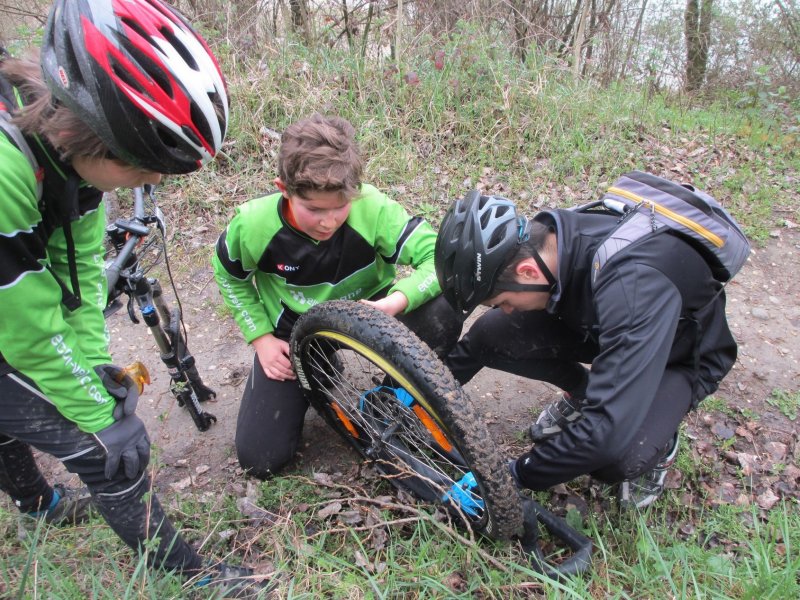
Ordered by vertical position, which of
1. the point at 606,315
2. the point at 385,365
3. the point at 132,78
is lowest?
the point at 385,365

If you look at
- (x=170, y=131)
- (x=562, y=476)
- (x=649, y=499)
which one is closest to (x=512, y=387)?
(x=649, y=499)

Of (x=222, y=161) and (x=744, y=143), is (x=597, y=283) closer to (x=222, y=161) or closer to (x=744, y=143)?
(x=222, y=161)

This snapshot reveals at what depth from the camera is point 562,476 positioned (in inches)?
80.0

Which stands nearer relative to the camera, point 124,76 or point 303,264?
point 124,76

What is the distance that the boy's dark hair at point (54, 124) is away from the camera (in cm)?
152

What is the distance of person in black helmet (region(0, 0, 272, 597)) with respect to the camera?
1514 mm

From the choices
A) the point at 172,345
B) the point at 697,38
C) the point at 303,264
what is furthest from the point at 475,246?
the point at 697,38

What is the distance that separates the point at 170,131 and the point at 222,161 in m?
3.70

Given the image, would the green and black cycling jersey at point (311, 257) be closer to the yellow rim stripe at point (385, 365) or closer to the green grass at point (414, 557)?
the yellow rim stripe at point (385, 365)

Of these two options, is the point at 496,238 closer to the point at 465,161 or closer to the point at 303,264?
the point at 303,264

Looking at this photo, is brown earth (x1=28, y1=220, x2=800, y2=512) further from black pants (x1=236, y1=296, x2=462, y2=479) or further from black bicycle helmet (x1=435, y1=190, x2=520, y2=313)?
black bicycle helmet (x1=435, y1=190, x2=520, y2=313)

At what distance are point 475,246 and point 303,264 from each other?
0.96 m

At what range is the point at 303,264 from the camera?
255 centimetres

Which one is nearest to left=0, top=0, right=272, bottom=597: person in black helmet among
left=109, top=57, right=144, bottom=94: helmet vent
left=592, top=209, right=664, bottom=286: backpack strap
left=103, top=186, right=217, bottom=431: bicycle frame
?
left=109, top=57, right=144, bottom=94: helmet vent
